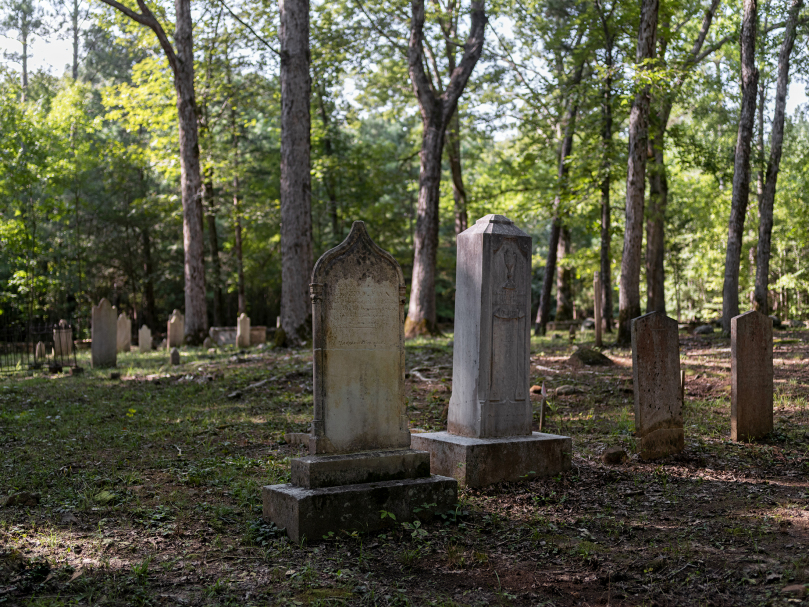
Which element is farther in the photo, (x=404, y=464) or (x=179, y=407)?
(x=179, y=407)

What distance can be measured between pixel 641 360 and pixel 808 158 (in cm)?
2627

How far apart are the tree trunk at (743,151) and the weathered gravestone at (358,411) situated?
45.1 ft

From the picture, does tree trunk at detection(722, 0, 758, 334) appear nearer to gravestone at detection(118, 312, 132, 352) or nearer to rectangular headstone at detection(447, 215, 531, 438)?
rectangular headstone at detection(447, 215, 531, 438)

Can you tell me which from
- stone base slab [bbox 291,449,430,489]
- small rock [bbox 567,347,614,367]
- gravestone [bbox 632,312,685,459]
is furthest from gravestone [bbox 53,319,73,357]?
gravestone [bbox 632,312,685,459]

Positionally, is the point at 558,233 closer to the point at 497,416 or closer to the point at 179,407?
the point at 179,407

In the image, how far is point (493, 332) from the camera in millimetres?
6215

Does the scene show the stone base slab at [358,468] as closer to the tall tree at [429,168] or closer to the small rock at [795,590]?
the small rock at [795,590]

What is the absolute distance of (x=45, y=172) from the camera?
22719mm

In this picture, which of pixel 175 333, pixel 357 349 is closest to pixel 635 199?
pixel 357 349

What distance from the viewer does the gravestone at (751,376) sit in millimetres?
7191

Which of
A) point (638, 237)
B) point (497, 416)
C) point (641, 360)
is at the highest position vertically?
point (638, 237)

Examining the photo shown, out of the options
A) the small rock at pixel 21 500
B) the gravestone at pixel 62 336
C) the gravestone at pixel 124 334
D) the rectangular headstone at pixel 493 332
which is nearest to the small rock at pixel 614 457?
the rectangular headstone at pixel 493 332

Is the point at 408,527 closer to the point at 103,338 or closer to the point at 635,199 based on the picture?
the point at 635,199

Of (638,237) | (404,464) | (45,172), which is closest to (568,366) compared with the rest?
(638,237)
